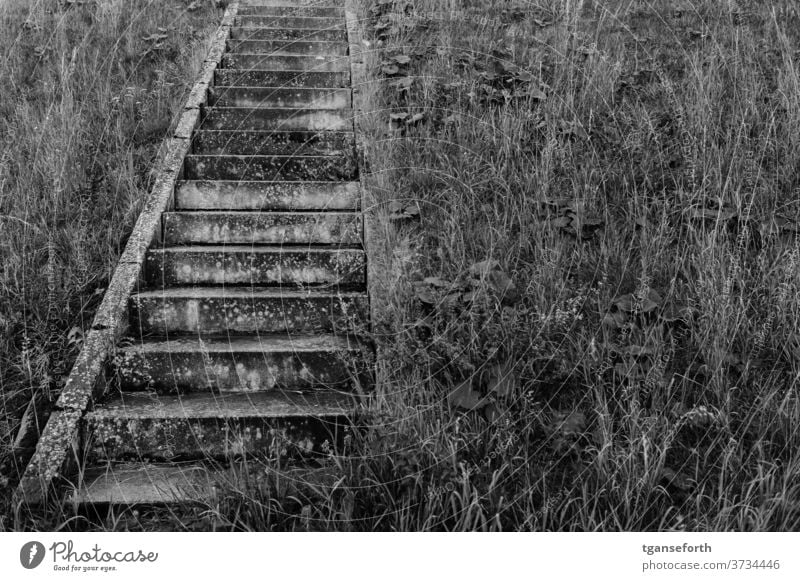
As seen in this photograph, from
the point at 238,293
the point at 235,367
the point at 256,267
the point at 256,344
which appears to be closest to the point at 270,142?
the point at 256,267

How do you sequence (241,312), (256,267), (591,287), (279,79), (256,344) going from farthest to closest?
(279,79) < (256,267) < (241,312) < (256,344) < (591,287)

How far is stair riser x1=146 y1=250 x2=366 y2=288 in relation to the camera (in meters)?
3.99

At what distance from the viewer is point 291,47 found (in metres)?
6.53

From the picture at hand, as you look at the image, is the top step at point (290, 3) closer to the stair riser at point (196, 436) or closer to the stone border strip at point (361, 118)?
the stone border strip at point (361, 118)

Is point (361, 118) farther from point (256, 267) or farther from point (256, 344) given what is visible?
point (256, 344)

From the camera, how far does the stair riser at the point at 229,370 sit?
133 inches

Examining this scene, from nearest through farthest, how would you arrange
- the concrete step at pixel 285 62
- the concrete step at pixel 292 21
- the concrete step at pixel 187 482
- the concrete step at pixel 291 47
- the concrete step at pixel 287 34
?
1. the concrete step at pixel 187 482
2. the concrete step at pixel 285 62
3. the concrete step at pixel 291 47
4. the concrete step at pixel 287 34
5. the concrete step at pixel 292 21

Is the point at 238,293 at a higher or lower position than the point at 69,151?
lower

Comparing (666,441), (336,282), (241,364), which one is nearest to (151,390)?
(241,364)

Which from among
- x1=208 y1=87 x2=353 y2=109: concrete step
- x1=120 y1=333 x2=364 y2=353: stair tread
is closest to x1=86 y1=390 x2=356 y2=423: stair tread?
x1=120 y1=333 x2=364 y2=353: stair tread

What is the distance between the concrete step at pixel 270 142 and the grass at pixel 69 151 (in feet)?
1.25

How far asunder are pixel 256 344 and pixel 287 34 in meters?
4.43
